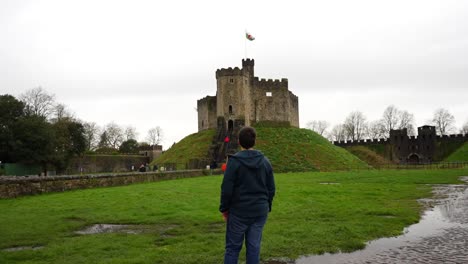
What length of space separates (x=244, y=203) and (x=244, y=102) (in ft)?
179

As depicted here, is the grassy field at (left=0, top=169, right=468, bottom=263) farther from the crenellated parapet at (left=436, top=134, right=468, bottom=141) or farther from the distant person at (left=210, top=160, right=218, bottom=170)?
the crenellated parapet at (left=436, top=134, right=468, bottom=141)

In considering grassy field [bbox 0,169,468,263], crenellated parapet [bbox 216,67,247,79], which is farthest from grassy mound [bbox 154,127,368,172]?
grassy field [bbox 0,169,468,263]

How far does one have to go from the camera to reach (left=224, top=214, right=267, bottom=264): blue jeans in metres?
5.59

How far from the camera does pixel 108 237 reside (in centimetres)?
946

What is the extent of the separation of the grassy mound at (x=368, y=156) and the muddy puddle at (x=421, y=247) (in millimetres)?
58177

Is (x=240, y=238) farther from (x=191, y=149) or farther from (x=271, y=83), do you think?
(x=271, y=83)

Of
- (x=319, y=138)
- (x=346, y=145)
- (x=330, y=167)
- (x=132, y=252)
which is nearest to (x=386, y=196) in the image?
(x=132, y=252)

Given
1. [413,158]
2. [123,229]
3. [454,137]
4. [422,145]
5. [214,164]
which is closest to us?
[123,229]

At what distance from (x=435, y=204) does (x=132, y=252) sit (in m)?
11.4

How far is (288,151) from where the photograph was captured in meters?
54.4

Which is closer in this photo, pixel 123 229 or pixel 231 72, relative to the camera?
pixel 123 229

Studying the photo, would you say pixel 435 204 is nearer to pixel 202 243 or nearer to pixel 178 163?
pixel 202 243

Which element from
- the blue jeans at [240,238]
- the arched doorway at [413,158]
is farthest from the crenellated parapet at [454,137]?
the blue jeans at [240,238]

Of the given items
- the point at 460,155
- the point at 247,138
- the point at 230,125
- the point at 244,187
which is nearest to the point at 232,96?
the point at 230,125
